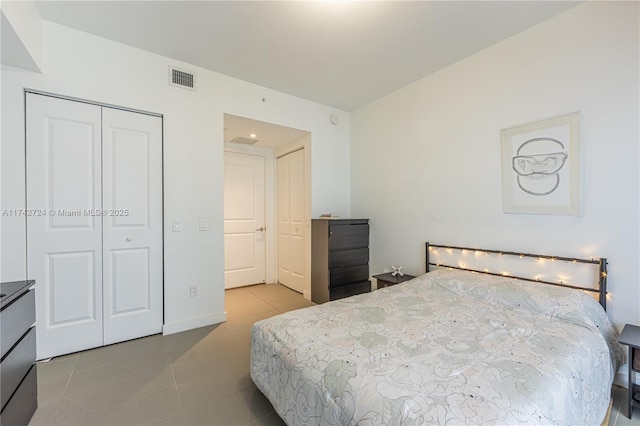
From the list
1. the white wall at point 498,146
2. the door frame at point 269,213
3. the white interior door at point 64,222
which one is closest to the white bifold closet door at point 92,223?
the white interior door at point 64,222

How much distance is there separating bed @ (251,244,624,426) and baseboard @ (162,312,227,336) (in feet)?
4.60

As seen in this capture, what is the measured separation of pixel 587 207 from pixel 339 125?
293cm

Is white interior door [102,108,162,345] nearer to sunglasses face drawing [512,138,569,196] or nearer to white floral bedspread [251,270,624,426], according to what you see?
white floral bedspread [251,270,624,426]

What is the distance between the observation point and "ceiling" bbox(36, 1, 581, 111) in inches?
81.0

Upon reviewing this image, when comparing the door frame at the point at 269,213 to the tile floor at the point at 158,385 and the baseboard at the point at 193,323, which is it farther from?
the tile floor at the point at 158,385

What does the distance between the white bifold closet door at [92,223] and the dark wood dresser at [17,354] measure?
772mm

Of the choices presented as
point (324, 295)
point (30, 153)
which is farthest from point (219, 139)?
point (324, 295)

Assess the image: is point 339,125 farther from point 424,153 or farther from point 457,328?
point 457,328

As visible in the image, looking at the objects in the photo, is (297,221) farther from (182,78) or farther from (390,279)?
(182,78)

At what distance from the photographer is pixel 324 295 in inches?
136

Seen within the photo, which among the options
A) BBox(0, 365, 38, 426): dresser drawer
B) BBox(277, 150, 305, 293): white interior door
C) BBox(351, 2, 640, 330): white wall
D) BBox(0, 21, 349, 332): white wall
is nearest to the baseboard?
BBox(0, 21, 349, 332): white wall

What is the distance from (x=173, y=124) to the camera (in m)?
2.77

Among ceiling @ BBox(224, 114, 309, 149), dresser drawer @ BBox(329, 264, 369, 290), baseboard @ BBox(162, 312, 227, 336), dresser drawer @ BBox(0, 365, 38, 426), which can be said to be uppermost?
ceiling @ BBox(224, 114, 309, 149)

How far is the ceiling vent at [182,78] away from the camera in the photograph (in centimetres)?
274
